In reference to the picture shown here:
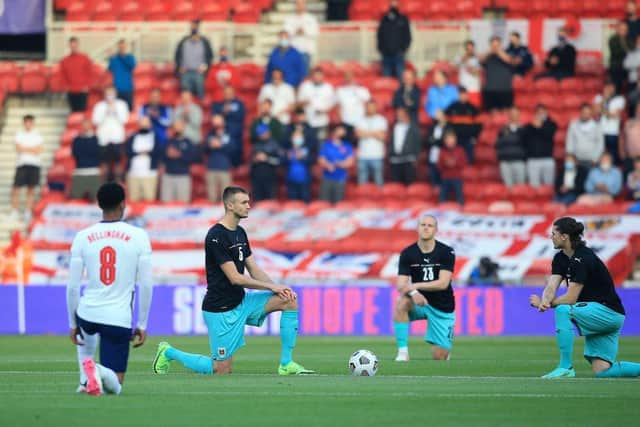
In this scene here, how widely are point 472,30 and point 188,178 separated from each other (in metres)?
7.54

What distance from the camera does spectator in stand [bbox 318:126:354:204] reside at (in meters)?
32.0


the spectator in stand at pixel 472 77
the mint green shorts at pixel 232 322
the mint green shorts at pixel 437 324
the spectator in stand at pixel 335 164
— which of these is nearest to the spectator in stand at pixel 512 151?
the spectator in stand at pixel 472 77

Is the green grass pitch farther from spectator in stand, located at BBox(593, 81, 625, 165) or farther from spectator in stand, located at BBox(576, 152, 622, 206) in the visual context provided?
spectator in stand, located at BBox(593, 81, 625, 165)

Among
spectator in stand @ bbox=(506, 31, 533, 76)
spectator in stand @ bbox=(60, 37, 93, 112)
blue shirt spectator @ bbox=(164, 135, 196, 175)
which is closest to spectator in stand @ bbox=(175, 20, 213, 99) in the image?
blue shirt spectator @ bbox=(164, 135, 196, 175)

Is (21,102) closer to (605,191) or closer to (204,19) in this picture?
(204,19)

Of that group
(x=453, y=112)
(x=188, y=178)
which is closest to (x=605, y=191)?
(x=453, y=112)

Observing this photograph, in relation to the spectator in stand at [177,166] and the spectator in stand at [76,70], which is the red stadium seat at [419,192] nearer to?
the spectator in stand at [177,166]

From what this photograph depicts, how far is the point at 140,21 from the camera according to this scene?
36500 millimetres

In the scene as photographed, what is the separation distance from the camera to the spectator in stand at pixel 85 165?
106 ft

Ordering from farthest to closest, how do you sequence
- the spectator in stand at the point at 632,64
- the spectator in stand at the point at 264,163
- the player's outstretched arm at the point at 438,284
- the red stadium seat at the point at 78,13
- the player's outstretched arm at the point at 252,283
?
the red stadium seat at the point at 78,13
the spectator in stand at the point at 632,64
the spectator in stand at the point at 264,163
the player's outstretched arm at the point at 438,284
the player's outstretched arm at the point at 252,283

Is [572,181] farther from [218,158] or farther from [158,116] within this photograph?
[158,116]

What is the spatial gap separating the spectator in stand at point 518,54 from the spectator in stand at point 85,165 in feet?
30.4

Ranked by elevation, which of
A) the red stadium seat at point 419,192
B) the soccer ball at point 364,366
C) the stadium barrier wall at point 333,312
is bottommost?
the stadium barrier wall at point 333,312

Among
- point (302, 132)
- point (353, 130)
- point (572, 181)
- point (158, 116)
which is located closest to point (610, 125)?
point (572, 181)
